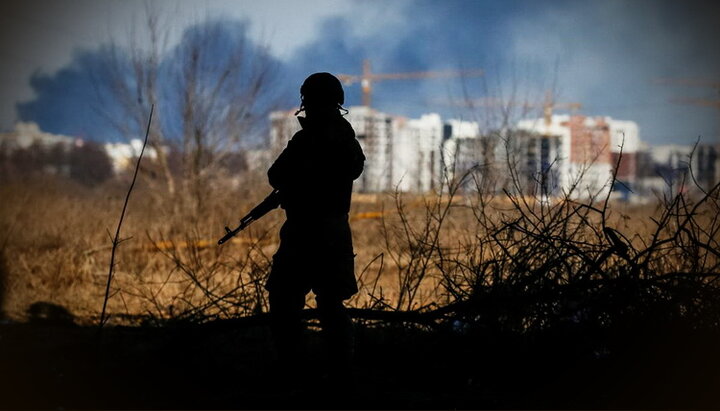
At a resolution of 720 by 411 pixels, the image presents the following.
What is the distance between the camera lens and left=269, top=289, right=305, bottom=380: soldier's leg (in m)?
3.14

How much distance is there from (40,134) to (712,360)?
2313cm

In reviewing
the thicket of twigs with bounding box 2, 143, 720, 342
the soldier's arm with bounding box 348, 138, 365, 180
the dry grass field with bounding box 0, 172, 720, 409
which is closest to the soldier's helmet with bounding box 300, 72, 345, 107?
the soldier's arm with bounding box 348, 138, 365, 180

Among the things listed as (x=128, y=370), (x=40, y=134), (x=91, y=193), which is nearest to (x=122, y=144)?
(x=91, y=193)

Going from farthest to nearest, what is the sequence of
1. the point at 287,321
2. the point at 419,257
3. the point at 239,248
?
the point at 239,248
the point at 419,257
the point at 287,321

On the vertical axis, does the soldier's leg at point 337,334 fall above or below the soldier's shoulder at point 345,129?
below

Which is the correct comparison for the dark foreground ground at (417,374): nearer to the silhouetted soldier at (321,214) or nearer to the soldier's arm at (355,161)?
the silhouetted soldier at (321,214)

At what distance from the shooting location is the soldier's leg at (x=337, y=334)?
3.04m

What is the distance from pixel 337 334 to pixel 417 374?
91 cm

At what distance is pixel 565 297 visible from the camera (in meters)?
3.71

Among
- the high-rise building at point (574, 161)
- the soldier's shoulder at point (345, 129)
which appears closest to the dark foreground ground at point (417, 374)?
the high-rise building at point (574, 161)

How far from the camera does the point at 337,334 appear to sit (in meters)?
3.04

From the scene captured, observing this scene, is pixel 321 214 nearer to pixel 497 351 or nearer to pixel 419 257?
pixel 497 351

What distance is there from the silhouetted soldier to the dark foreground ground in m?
0.34

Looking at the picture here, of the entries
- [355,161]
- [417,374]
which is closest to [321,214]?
[355,161]
